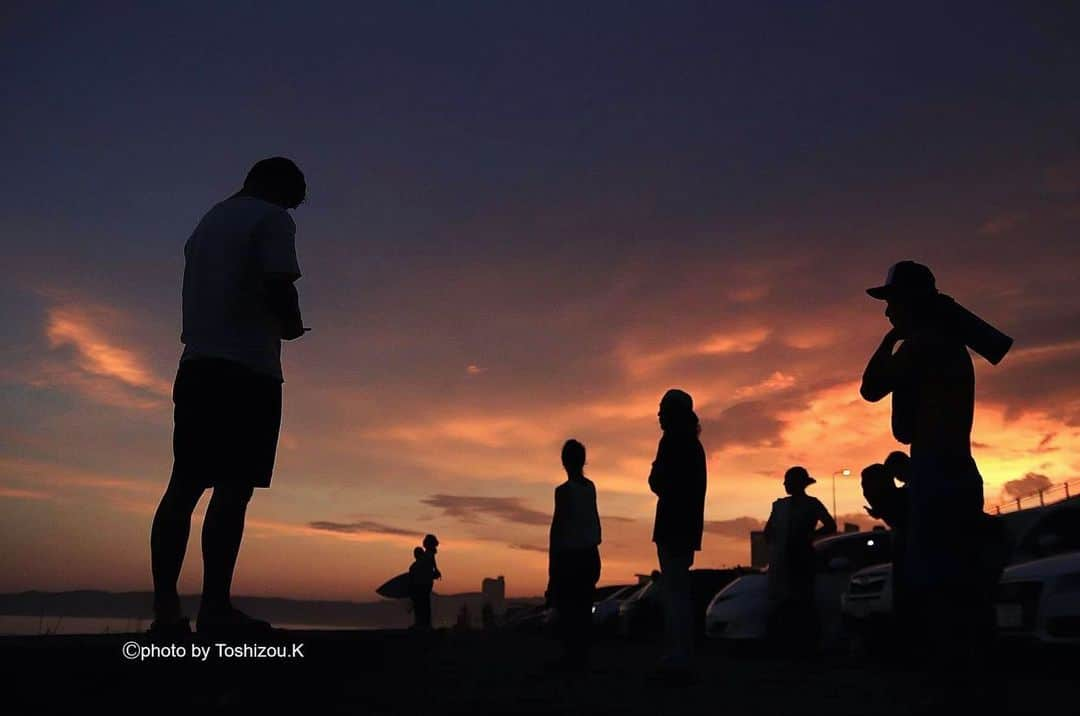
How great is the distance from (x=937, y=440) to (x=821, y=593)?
10.2m

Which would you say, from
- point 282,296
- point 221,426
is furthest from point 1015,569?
point 221,426

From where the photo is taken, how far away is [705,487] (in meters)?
7.66

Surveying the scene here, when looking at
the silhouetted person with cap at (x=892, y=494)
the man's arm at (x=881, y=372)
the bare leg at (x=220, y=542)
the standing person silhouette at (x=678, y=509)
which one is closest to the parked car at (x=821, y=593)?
the standing person silhouette at (x=678, y=509)

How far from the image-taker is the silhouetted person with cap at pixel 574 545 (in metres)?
8.84

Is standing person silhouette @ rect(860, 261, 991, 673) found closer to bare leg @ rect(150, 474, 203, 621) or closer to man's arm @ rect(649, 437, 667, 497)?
bare leg @ rect(150, 474, 203, 621)

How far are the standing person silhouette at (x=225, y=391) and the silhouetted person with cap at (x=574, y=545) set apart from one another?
470 cm

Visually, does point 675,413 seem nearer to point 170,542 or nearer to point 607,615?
point 170,542

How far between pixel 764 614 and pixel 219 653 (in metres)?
10.2

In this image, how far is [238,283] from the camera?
14.9ft

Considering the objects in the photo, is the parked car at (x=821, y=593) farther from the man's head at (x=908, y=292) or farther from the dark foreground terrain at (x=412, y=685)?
the man's head at (x=908, y=292)

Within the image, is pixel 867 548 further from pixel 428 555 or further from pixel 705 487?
pixel 428 555

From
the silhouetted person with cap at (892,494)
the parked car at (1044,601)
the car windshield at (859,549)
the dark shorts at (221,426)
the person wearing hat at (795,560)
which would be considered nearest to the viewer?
the dark shorts at (221,426)

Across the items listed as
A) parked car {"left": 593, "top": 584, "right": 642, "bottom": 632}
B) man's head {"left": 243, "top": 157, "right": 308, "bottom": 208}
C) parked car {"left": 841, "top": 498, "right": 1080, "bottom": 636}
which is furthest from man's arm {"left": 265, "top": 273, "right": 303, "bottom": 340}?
parked car {"left": 593, "top": 584, "right": 642, "bottom": 632}

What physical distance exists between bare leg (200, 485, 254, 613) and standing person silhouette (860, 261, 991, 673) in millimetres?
2752
